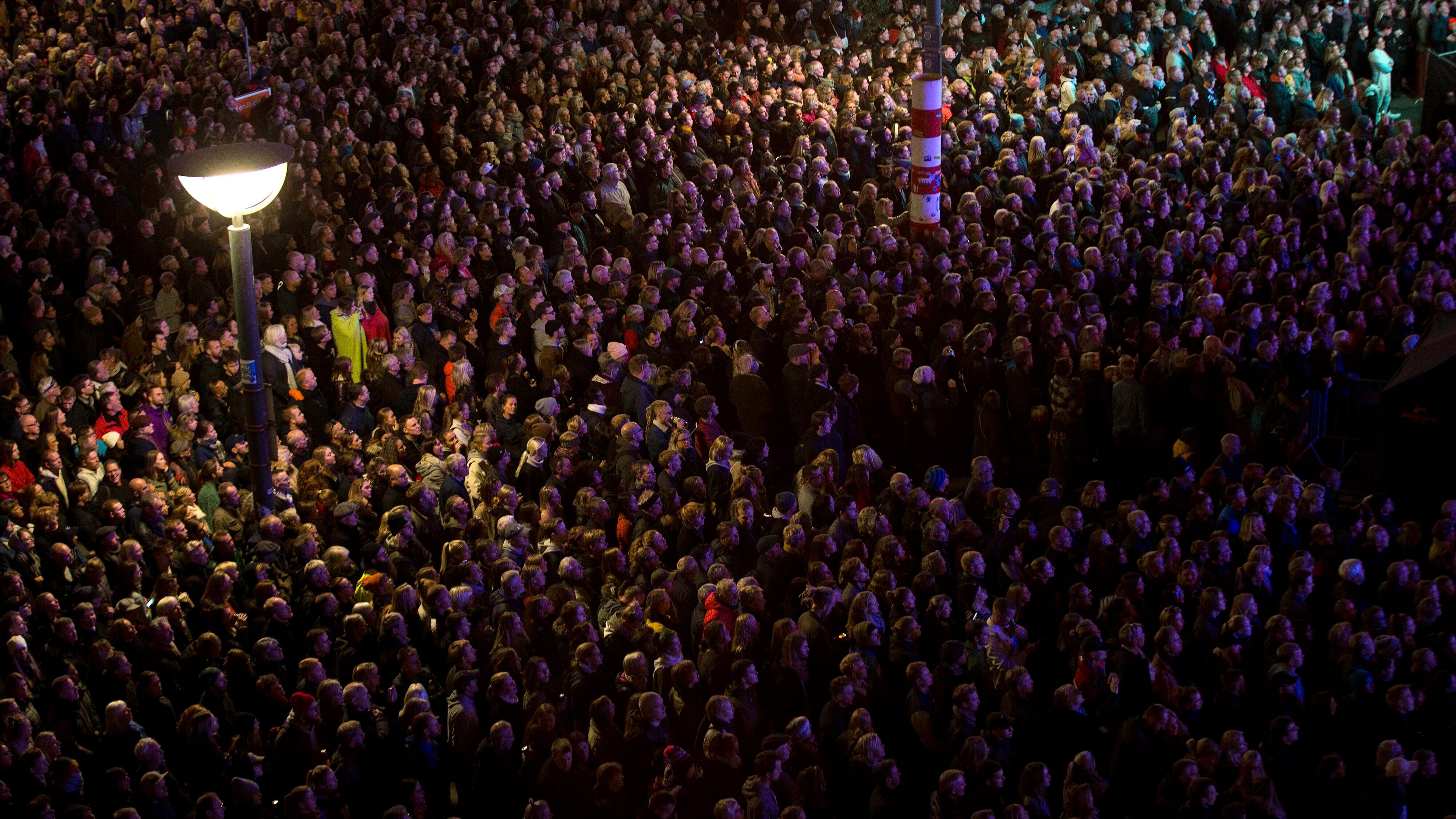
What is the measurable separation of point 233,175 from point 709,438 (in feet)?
14.8

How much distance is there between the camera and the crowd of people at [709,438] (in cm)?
923

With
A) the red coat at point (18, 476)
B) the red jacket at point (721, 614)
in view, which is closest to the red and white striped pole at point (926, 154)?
the red jacket at point (721, 614)

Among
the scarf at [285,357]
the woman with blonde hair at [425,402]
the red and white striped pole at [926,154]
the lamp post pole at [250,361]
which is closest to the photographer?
the lamp post pole at [250,361]

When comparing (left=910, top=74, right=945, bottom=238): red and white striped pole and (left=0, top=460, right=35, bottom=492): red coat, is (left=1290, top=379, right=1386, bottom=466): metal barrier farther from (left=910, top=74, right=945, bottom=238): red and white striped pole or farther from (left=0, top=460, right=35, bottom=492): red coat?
(left=0, top=460, right=35, bottom=492): red coat

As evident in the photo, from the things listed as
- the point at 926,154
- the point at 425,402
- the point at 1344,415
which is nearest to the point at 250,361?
the point at 425,402

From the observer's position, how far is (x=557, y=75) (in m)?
20.7

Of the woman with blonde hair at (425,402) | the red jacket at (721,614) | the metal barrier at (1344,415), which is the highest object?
the woman with blonde hair at (425,402)

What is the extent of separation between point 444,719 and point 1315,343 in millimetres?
7971

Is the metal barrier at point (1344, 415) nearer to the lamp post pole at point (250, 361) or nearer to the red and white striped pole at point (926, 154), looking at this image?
the red and white striped pole at point (926, 154)

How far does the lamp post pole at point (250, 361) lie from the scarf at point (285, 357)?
8.88 feet

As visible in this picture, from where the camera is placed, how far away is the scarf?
13.9 metres

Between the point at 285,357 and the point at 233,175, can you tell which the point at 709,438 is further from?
the point at 233,175

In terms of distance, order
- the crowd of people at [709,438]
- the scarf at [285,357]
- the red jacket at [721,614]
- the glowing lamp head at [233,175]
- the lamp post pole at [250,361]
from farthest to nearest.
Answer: the scarf at [285,357]
the lamp post pole at [250,361]
the red jacket at [721,614]
the glowing lamp head at [233,175]
the crowd of people at [709,438]

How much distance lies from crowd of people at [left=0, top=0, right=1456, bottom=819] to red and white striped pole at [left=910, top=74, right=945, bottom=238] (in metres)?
0.31
